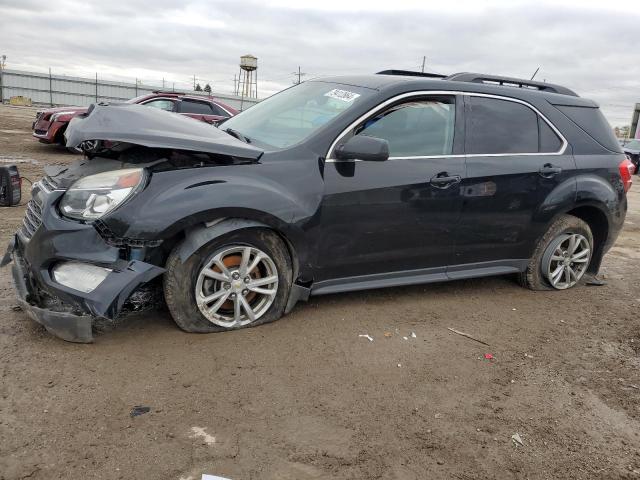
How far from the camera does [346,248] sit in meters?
3.74

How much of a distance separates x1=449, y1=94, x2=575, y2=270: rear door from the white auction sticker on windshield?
38.4 inches

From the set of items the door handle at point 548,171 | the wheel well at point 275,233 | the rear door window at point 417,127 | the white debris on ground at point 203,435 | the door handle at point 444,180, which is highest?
the rear door window at point 417,127

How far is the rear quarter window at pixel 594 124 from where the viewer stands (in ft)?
15.7

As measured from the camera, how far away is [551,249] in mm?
4789

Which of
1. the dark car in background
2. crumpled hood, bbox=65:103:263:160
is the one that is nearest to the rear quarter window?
crumpled hood, bbox=65:103:263:160

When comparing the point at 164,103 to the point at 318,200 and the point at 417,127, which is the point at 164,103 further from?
the point at 318,200

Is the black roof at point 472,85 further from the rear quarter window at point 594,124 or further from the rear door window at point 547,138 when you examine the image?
the rear door window at point 547,138

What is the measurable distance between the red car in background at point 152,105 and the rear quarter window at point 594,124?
836 centimetres

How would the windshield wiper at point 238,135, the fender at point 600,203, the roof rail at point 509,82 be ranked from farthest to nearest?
1. the fender at point 600,203
2. the roof rail at point 509,82
3. the windshield wiper at point 238,135

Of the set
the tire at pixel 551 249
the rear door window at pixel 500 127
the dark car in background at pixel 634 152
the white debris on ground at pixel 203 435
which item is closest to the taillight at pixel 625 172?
the tire at pixel 551 249

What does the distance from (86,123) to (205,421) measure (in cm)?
193

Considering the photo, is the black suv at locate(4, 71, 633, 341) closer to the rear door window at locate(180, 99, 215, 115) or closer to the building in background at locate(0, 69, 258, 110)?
the rear door window at locate(180, 99, 215, 115)

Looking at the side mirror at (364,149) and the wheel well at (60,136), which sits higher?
the side mirror at (364,149)

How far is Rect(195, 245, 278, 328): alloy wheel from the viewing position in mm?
3312
